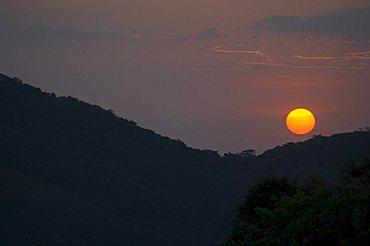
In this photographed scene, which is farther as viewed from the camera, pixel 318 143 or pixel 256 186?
pixel 318 143

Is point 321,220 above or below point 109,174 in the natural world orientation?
below


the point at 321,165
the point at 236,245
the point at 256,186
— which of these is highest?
the point at 321,165

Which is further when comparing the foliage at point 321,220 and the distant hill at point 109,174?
the distant hill at point 109,174

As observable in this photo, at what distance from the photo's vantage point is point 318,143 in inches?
3696

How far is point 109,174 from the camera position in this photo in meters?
96.3

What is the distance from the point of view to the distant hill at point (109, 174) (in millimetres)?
76562

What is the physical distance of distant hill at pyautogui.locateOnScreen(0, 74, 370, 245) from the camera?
76.6 meters

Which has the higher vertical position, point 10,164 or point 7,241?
point 10,164

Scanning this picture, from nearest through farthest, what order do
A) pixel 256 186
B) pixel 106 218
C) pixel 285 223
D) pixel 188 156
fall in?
1. pixel 285 223
2. pixel 256 186
3. pixel 106 218
4. pixel 188 156

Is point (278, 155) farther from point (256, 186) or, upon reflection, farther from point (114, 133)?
point (256, 186)

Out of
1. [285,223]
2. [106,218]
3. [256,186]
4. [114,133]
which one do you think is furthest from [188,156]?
[285,223]

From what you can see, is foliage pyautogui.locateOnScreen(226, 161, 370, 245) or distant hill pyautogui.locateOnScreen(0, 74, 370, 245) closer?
foliage pyautogui.locateOnScreen(226, 161, 370, 245)

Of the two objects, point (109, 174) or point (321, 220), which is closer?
point (321, 220)

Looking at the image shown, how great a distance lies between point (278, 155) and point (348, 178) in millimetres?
72200
